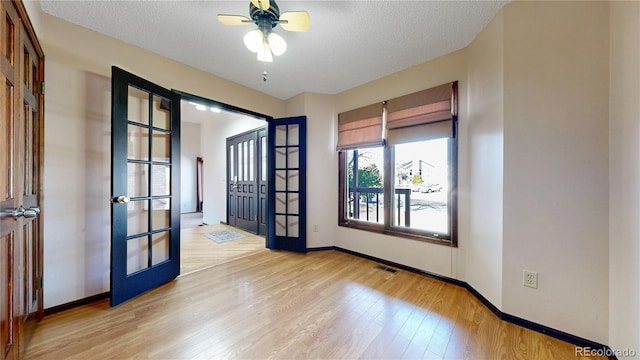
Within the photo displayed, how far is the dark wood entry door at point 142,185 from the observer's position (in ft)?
6.26

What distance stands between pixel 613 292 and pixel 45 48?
14.8ft

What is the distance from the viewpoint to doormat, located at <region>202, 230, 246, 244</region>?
4.11 m

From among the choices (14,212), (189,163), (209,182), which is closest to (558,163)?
(14,212)

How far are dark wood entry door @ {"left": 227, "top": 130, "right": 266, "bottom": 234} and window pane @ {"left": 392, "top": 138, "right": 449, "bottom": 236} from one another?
2.76 m

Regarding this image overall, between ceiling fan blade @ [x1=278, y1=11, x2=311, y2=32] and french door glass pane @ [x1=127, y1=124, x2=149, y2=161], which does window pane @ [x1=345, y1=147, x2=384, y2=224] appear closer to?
ceiling fan blade @ [x1=278, y1=11, x2=311, y2=32]

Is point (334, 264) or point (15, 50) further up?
point (15, 50)

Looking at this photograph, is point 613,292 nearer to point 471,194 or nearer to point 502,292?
point 502,292

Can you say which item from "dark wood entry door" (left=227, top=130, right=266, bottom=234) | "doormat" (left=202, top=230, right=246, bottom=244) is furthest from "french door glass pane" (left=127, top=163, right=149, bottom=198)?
"dark wood entry door" (left=227, top=130, right=266, bottom=234)

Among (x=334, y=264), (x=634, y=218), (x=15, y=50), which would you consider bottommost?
(x=334, y=264)

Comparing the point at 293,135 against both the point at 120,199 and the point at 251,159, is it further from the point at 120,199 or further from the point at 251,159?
the point at 120,199

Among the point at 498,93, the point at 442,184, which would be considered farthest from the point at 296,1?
the point at 442,184

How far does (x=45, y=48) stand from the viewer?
1823 mm

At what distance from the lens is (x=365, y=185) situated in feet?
11.0

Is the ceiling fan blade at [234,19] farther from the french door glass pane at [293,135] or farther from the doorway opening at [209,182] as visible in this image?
the french door glass pane at [293,135]
